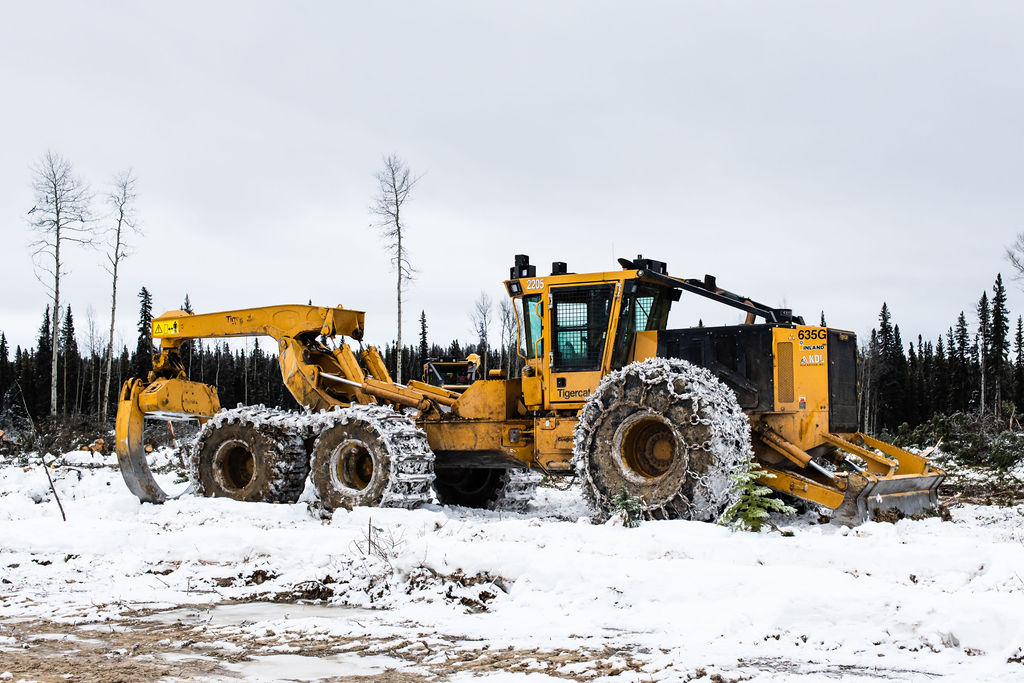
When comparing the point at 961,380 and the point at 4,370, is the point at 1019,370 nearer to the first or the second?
the point at 961,380

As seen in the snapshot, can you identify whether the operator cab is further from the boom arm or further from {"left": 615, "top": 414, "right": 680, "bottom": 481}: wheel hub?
the boom arm

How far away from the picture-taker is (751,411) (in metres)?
11.2

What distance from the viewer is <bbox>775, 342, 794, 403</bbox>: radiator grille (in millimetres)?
11109

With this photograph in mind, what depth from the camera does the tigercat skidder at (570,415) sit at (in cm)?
1042

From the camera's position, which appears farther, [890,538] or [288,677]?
[890,538]

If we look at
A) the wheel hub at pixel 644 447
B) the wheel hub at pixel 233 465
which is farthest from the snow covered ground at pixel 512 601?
the wheel hub at pixel 233 465

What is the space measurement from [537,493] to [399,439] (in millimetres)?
4751

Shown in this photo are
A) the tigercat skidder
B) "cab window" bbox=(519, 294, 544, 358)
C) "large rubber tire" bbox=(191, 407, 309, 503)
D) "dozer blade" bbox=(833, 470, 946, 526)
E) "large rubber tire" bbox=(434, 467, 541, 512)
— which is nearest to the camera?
"dozer blade" bbox=(833, 470, 946, 526)

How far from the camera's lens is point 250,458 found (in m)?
14.1

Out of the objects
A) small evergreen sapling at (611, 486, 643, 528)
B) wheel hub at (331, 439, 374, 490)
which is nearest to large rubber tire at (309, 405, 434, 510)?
wheel hub at (331, 439, 374, 490)

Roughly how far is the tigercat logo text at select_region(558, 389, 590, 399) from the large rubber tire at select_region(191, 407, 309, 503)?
3.93 metres

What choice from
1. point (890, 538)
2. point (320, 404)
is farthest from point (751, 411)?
point (320, 404)

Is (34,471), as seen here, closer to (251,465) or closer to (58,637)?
(251,465)

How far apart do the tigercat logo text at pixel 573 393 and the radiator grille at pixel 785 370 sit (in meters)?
2.43
